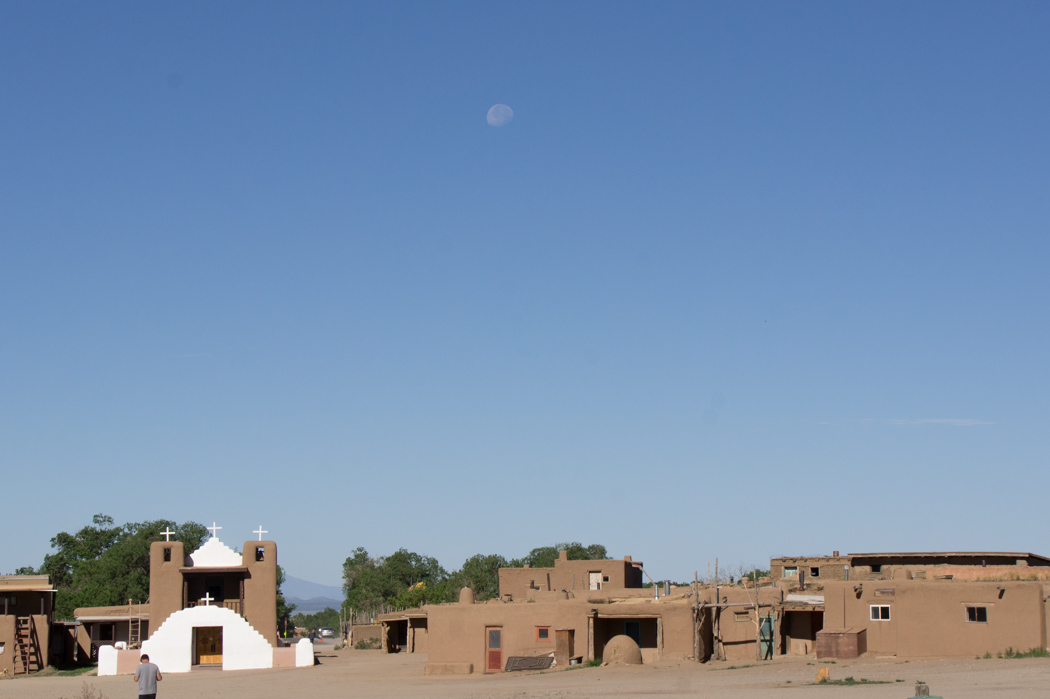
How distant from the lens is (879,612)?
38062mm

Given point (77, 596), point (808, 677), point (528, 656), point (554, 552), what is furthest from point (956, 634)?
point (554, 552)

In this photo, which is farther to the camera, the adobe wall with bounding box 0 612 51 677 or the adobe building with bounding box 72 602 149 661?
the adobe building with bounding box 72 602 149 661

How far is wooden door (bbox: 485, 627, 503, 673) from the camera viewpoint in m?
41.3

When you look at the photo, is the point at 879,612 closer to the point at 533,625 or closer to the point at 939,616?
the point at 939,616

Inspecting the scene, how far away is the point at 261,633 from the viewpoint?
49594 mm

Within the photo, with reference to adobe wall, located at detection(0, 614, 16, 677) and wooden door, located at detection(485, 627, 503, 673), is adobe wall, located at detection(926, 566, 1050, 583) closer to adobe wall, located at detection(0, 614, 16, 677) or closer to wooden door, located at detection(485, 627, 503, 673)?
wooden door, located at detection(485, 627, 503, 673)

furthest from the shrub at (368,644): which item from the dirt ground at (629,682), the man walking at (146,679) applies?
the man walking at (146,679)

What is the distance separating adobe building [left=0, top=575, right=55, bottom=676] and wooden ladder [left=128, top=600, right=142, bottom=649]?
345 cm

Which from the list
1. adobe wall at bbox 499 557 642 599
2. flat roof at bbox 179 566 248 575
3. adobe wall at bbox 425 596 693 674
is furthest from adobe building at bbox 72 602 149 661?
adobe wall at bbox 499 557 642 599

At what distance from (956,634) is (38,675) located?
1402 inches

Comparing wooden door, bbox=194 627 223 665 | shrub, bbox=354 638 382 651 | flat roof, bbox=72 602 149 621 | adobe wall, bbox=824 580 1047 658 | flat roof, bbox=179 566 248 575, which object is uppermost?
flat roof, bbox=179 566 248 575

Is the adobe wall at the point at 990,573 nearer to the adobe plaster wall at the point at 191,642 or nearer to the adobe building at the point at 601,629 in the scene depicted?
the adobe building at the point at 601,629

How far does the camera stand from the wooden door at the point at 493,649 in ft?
136

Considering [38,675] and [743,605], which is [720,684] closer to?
[743,605]
